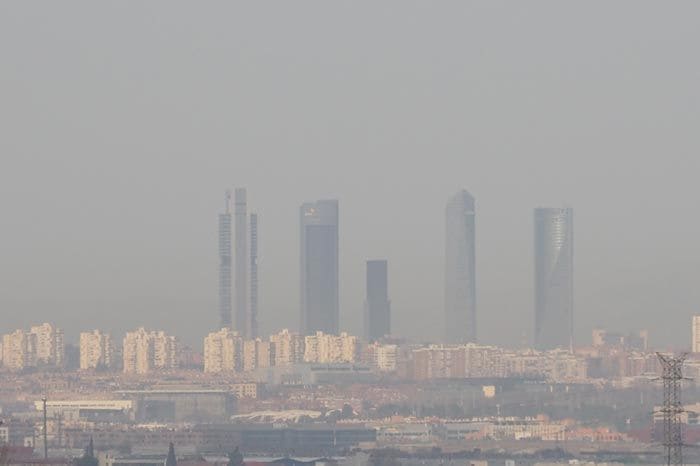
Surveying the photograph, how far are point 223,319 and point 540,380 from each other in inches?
1247

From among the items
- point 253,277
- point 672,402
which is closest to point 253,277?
point 253,277

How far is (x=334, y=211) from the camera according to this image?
540 feet

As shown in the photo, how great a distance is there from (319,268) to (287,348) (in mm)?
15994

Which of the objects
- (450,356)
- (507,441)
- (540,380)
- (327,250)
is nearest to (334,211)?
(327,250)

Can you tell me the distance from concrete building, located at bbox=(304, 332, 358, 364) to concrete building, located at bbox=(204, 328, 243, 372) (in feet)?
11.2

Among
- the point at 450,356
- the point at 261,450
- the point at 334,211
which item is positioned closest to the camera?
the point at 261,450

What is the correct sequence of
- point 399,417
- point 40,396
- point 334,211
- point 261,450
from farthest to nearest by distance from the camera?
point 334,211, point 40,396, point 399,417, point 261,450

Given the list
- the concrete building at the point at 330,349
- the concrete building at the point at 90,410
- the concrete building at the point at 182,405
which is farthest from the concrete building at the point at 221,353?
the concrete building at the point at 90,410

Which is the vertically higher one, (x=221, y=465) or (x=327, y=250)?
(x=327, y=250)

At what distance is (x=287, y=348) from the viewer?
144125 millimetres

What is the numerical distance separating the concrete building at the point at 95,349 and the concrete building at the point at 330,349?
9546mm

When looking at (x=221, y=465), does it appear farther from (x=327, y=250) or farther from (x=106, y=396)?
(x=327, y=250)

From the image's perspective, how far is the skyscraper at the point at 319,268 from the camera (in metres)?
157

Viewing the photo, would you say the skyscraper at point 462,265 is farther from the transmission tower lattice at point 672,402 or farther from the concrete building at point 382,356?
the transmission tower lattice at point 672,402
